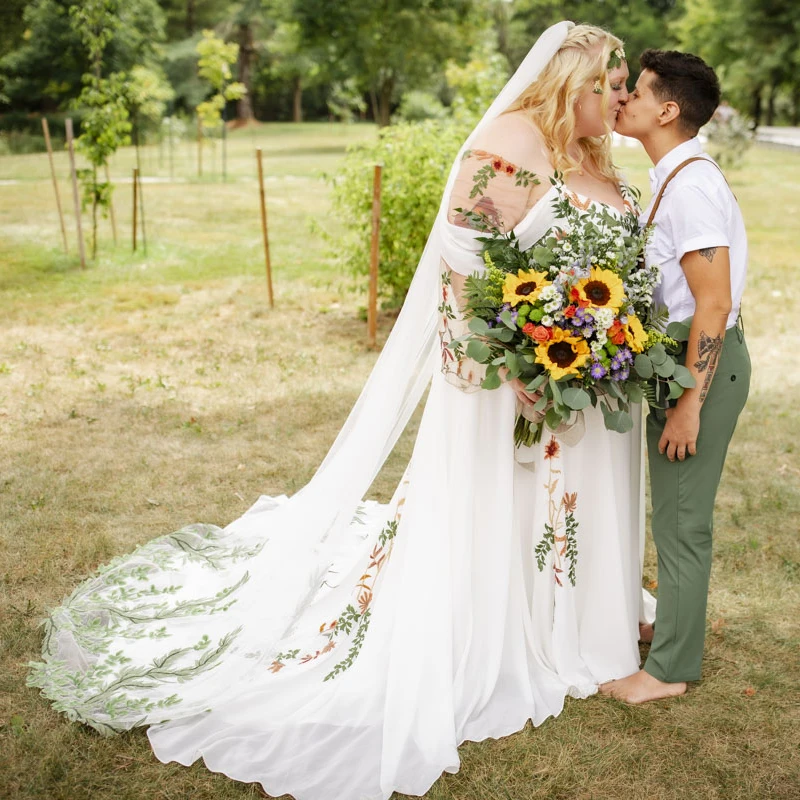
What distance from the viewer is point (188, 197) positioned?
59.5 feet

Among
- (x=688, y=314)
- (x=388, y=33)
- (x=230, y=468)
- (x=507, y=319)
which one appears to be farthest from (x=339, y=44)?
(x=507, y=319)

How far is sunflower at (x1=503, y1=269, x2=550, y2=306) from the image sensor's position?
2.86m

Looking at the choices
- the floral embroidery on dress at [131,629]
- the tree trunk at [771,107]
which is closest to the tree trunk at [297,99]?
the tree trunk at [771,107]

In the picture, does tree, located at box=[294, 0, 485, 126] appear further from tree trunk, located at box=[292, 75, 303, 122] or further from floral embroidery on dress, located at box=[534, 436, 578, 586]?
floral embroidery on dress, located at box=[534, 436, 578, 586]

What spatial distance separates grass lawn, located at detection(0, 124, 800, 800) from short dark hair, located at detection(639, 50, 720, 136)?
2233 mm

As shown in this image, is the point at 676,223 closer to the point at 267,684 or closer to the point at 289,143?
the point at 267,684

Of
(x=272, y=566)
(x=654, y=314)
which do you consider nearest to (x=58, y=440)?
(x=272, y=566)

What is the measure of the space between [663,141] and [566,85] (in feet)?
1.32

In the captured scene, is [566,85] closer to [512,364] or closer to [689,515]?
[512,364]

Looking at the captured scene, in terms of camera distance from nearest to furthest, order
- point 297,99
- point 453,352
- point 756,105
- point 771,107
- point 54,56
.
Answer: point 453,352
point 54,56
point 297,99
point 756,105
point 771,107

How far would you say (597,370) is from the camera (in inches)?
113

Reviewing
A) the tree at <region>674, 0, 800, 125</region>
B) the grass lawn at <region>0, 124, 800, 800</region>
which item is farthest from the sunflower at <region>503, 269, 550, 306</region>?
the tree at <region>674, 0, 800, 125</region>

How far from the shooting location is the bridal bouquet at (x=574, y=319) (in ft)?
9.36

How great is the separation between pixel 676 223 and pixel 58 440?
4.57 meters
